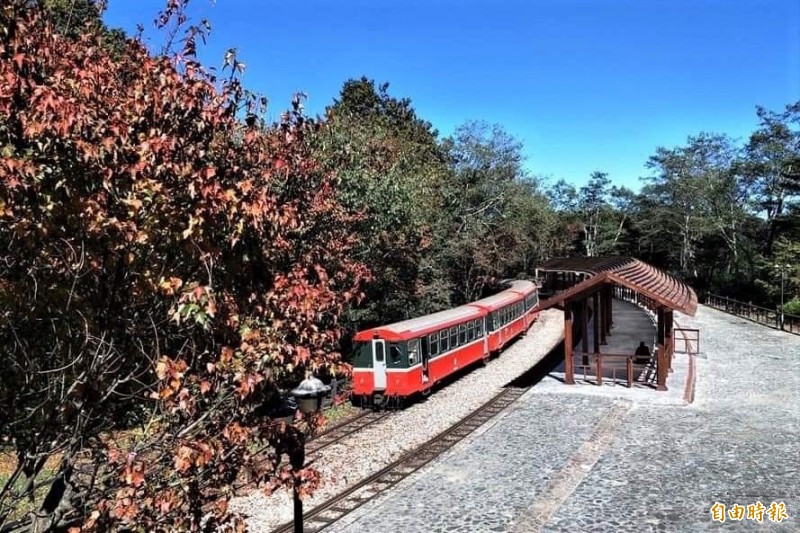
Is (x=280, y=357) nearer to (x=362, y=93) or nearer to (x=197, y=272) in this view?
(x=197, y=272)

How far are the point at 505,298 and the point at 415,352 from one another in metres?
11.3

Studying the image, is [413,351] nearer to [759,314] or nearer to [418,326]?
[418,326]

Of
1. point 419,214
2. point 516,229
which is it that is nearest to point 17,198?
point 419,214

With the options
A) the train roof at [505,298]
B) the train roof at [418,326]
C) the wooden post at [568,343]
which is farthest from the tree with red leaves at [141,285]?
the train roof at [505,298]

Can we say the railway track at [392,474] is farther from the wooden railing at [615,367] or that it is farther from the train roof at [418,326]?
the wooden railing at [615,367]

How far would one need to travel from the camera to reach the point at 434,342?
66.5 ft

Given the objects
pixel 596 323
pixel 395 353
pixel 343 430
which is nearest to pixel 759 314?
pixel 596 323

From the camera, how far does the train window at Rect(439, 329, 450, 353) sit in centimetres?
2077

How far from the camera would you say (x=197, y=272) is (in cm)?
485

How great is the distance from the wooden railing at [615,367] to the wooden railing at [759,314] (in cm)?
1551

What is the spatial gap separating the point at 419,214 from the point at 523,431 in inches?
507

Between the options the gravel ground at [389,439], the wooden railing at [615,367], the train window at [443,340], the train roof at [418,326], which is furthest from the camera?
the train window at [443,340]

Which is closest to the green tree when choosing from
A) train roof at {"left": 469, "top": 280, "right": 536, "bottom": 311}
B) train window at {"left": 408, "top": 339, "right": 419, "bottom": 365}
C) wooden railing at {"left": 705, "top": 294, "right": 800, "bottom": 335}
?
train roof at {"left": 469, "top": 280, "right": 536, "bottom": 311}

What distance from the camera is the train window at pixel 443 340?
20.8 metres
